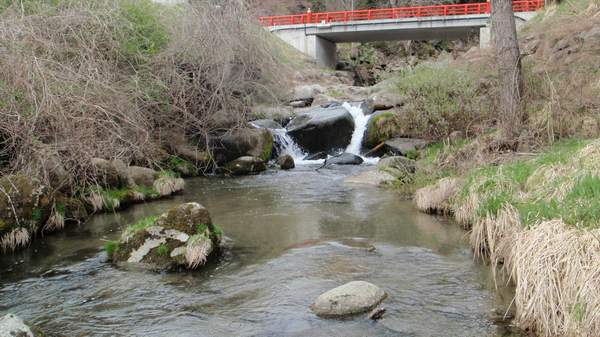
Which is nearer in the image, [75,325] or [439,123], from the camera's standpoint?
[75,325]

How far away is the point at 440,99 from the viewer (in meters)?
15.6

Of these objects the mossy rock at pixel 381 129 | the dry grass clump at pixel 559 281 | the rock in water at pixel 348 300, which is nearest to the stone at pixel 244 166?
the mossy rock at pixel 381 129

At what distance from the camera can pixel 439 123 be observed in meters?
15.9

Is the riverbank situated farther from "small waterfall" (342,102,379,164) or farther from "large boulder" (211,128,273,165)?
"large boulder" (211,128,273,165)

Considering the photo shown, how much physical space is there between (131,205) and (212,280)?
5633mm

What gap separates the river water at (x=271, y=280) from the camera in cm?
605

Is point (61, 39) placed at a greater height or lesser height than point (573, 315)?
greater

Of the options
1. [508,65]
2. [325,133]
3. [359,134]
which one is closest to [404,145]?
[359,134]

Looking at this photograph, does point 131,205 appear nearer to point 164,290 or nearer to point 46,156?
point 46,156

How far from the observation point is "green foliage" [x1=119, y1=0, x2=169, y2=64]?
1452 centimetres

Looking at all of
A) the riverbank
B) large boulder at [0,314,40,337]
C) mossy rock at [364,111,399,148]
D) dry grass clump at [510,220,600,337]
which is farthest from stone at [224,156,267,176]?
large boulder at [0,314,40,337]

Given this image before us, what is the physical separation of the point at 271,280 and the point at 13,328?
346 cm

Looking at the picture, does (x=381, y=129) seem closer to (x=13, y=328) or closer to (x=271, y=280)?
(x=271, y=280)

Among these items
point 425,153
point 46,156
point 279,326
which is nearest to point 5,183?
point 46,156
